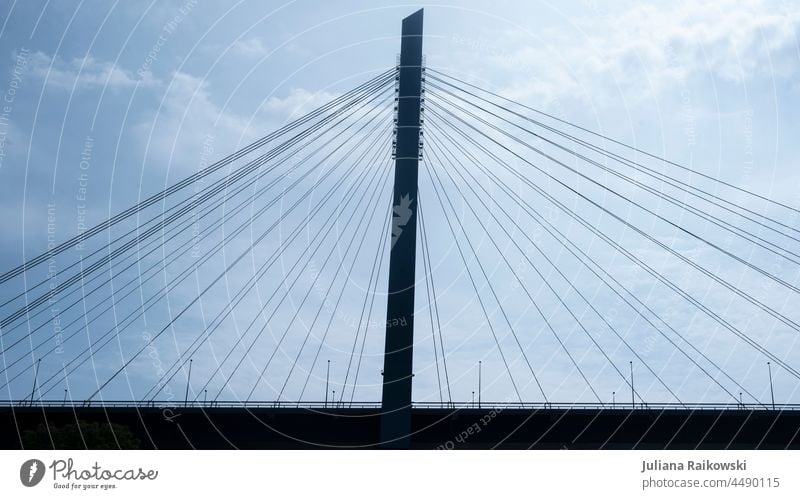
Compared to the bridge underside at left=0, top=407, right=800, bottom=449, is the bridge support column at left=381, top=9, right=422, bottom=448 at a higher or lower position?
higher

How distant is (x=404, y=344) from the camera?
34.0 metres

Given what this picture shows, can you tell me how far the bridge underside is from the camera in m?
42.3

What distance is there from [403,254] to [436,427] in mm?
13582

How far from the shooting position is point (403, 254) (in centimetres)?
3500

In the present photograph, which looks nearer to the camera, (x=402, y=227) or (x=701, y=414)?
(x=402, y=227)

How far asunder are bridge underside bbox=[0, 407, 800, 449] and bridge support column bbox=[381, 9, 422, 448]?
8.45m

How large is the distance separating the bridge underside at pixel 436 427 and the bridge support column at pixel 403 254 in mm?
8448

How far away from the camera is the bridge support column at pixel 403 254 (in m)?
33.5

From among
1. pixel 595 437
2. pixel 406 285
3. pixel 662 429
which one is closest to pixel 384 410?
pixel 406 285

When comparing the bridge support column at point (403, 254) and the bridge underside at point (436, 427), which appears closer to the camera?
the bridge support column at point (403, 254)

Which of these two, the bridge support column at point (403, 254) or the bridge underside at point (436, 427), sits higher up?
the bridge support column at point (403, 254)
